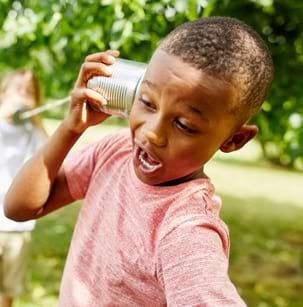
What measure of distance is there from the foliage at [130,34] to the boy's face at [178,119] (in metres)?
2.39

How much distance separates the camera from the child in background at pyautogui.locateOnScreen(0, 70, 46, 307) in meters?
3.88

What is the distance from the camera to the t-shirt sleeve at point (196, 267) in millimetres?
975

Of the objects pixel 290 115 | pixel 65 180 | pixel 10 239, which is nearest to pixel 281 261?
pixel 290 115

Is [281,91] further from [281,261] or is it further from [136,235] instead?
[136,235]

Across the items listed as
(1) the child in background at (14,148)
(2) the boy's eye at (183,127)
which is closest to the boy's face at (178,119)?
(2) the boy's eye at (183,127)

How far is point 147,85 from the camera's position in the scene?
3.70 ft

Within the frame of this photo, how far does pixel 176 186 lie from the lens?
114 cm

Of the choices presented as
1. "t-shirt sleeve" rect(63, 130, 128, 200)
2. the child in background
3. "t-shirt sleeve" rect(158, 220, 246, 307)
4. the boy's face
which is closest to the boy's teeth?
the boy's face

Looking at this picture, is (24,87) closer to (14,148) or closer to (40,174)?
(14,148)

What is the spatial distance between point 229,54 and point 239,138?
0.19m

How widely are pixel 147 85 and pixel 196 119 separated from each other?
0.12 meters

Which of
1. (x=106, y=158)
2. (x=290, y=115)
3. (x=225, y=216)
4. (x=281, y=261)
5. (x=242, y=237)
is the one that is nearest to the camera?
(x=106, y=158)

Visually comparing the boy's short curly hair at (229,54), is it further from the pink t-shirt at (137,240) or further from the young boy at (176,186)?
the pink t-shirt at (137,240)

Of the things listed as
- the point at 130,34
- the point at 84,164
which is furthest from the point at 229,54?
the point at 130,34
